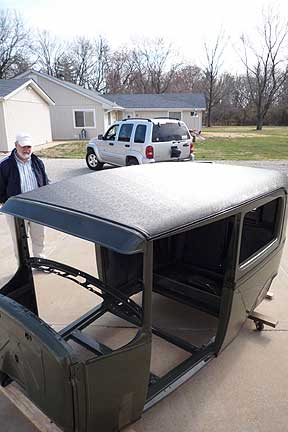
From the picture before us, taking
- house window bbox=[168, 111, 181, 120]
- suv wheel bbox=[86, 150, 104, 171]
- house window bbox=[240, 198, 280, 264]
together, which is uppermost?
house window bbox=[168, 111, 181, 120]

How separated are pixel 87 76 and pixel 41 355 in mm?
59254

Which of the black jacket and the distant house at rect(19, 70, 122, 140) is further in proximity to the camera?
the distant house at rect(19, 70, 122, 140)

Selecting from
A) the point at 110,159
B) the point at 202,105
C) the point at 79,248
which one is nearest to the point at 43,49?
the point at 202,105

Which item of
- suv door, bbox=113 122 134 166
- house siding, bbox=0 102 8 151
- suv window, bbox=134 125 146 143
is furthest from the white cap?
house siding, bbox=0 102 8 151

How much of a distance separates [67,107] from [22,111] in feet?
21.8

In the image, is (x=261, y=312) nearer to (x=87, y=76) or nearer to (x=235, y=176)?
(x=235, y=176)

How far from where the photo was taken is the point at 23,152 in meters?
4.33

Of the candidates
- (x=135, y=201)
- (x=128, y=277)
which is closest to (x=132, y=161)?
(x=128, y=277)

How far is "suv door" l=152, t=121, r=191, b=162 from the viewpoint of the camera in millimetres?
11438

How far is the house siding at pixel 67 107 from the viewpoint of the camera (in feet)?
90.0

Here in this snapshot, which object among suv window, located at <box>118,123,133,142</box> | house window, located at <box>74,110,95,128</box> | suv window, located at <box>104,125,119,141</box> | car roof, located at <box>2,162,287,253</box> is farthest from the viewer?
house window, located at <box>74,110,95,128</box>

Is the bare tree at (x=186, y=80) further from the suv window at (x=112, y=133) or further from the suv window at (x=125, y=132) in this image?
the suv window at (x=125, y=132)

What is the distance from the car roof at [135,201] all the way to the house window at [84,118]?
25943 millimetres

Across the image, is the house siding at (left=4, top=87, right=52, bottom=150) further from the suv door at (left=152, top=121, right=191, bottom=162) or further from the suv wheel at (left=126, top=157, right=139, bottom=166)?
the suv door at (left=152, top=121, right=191, bottom=162)
